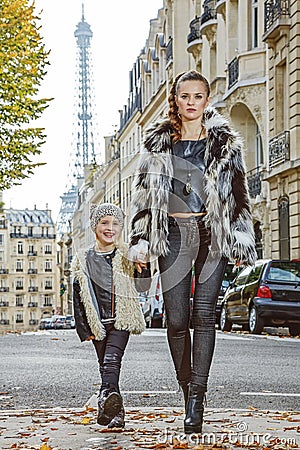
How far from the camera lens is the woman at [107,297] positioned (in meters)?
6.84

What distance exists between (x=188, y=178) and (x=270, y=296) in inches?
638

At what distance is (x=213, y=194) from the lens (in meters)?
6.42

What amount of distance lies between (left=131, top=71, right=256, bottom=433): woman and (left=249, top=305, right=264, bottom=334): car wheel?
16454mm

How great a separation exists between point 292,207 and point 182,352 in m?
25.5

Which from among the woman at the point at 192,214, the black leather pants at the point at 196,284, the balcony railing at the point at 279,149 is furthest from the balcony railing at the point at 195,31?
the black leather pants at the point at 196,284

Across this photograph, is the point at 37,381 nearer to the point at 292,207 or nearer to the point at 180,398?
the point at 180,398

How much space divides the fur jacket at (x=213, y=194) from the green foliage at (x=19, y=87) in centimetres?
2160

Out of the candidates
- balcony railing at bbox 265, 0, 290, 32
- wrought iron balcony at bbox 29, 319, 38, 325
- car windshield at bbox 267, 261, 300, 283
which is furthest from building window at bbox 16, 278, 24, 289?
car windshield at bbox 267, 261, 300, 283

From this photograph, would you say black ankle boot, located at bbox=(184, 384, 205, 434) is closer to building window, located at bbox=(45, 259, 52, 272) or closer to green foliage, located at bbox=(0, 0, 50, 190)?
green foliage, located at bbox=(0, 0, 50, 190)

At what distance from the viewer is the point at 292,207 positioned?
31750mm

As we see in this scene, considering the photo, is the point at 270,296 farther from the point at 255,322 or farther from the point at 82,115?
the point at 82,115

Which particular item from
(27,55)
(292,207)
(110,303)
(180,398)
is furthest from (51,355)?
(292,207)

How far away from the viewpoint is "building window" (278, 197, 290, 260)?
32.6m

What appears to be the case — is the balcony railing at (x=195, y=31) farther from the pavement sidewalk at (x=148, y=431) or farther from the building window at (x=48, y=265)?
the building window at (x=48, y=265)
